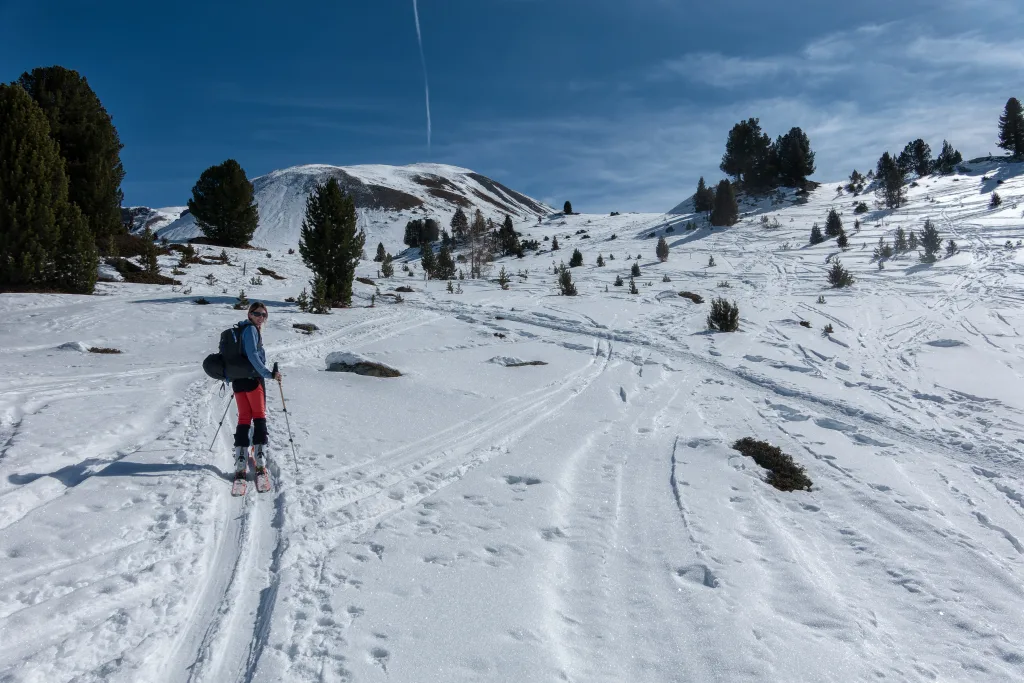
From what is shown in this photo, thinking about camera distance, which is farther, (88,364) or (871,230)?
(871,230)

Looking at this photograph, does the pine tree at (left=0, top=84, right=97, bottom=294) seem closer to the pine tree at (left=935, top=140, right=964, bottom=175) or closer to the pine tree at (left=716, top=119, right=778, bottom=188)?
the pine tree at (left=716, top=119, right=778, bottom=188)

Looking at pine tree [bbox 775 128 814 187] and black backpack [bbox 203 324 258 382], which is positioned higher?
pine tree [bbox 775 128 814 187]

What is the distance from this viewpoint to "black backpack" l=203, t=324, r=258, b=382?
5207mm

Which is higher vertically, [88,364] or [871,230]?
[871,230]

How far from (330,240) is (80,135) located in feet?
37.1

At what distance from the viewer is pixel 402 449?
6453 millimetres

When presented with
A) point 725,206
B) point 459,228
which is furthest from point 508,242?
point 725,206

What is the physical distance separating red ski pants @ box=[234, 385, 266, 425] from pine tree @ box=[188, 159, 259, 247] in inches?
1170

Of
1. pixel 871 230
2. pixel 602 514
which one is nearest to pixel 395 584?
pixel 602 514

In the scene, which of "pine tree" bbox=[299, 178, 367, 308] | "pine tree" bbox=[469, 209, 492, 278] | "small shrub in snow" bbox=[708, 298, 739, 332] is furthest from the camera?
"pine tree" bbox=[469, 209, 492, 278]

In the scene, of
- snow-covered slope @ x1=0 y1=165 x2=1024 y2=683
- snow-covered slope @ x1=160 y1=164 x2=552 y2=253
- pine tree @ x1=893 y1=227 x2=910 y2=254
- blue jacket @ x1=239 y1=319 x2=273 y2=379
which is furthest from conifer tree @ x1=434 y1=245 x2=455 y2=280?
snow-covered slope @ x1=160 y1=164 x2=552 y2=253

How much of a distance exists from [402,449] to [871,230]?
3629cm

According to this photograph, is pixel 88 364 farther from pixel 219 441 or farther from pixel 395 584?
pixel 395 584

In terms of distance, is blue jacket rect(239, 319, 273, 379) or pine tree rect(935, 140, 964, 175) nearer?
blue jacket rect(239, 319, 273, 379)
